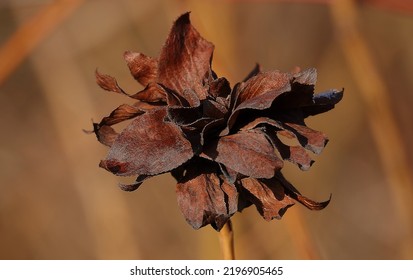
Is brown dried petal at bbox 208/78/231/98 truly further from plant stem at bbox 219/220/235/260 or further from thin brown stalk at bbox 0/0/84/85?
thin brown stalk at bbox 0/0/84/85

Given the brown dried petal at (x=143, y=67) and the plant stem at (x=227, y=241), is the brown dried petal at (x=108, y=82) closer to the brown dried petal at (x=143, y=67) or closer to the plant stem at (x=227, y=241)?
the brown dried petal at (x=143, y=67)

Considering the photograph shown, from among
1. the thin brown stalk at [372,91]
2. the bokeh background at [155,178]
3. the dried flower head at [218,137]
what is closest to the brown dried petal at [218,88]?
the dried flower head at [218,137]

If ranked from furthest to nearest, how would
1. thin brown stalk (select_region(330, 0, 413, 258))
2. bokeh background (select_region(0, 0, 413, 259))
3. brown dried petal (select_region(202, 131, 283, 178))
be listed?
bokeh background (select_region(0, 0, 413, 259)) < thin brown stalk (select_region(330, 0, 413, 258)) < brown dried petal (select_region(202, 131, 283, 178))

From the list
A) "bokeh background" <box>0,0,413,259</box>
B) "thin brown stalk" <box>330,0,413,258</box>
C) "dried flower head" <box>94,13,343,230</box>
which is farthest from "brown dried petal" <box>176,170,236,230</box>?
"bokeh background" <box>0,0,413,259</box>

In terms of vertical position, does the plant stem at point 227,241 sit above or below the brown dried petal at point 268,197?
below

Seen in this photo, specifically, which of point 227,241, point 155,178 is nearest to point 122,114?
point 227,241

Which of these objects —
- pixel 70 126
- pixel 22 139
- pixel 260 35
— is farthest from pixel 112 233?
pixel 260 35

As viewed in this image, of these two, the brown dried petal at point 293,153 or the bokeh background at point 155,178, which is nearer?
the brown dried petal at point 293,153
